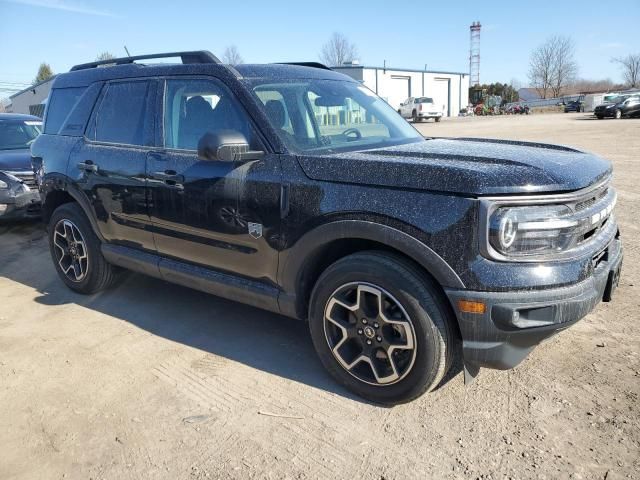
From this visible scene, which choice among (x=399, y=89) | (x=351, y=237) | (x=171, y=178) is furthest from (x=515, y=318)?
(x=399, y=89)

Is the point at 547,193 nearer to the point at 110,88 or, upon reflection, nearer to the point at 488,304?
the point at 488,304

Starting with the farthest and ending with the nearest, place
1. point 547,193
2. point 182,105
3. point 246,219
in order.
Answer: point 182,105
point 246,219
point 547,193

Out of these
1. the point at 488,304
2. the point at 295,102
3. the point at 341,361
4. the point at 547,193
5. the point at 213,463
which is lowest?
the point at 213,463

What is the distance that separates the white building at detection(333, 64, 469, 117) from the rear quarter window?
142 ft

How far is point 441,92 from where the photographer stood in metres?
60.8

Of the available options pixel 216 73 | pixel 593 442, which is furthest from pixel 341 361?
pixel 216 73

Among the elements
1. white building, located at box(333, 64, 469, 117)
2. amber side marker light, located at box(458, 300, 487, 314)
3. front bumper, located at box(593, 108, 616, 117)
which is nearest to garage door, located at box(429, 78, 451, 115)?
white building, located at box(333, 64, 469, 117)

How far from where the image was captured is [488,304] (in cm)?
247

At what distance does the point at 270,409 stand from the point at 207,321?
1416mm

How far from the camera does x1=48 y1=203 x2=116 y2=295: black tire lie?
15.1ft

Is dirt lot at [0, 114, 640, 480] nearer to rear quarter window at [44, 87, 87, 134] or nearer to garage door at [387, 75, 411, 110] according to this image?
rear quarter window at [44, 87, 87, 134]

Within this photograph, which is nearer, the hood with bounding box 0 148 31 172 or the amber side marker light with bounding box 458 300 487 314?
the amber side marker light with bounding box 458 300 487 314

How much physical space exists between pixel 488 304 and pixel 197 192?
2024 mm

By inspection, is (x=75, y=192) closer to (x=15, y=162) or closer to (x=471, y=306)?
(x=471, y=306)
